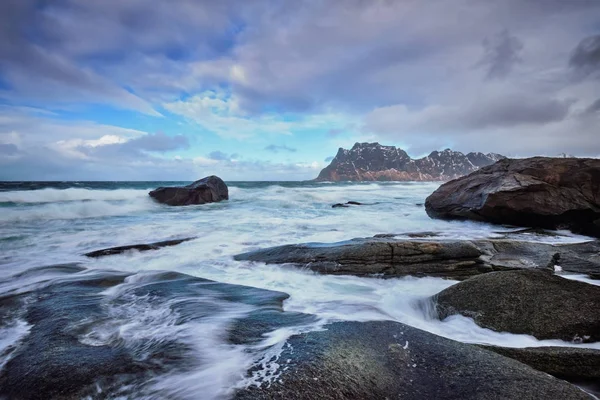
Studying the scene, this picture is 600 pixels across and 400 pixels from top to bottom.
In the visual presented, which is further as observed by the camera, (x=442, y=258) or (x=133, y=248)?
(x=133, y=248)

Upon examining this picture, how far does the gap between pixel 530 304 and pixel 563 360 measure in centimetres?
Answer: 84

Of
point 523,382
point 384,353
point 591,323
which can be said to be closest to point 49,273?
point 384,353

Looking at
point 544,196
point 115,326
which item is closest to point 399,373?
point 115,326

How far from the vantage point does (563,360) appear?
8.60 feet

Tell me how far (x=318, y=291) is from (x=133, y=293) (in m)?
2.71

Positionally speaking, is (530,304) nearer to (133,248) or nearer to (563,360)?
(563,360)

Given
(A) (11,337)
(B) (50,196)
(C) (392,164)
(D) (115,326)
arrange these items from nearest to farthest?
(A) (11,337) < (D) (115,326) < (B) (50,196) < (C) (392,164)

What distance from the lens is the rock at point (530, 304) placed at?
121 inches

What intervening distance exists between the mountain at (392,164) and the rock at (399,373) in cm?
12428

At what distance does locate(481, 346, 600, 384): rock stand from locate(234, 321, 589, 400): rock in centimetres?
38

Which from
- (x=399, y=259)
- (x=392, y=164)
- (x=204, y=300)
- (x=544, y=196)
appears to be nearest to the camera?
(x=204, y=300)

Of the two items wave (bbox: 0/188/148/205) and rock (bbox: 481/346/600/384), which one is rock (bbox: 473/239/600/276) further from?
wave (bbox: 0/188/148/205)

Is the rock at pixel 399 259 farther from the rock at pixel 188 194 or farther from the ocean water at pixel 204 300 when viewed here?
the rock at pixel 188 194

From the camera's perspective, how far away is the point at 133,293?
179 inches
